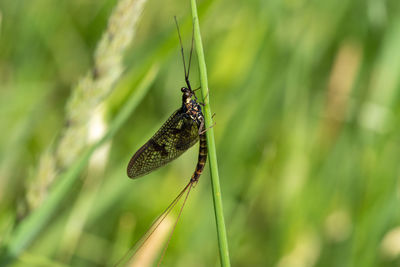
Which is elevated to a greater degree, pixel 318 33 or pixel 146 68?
pixel 318 33

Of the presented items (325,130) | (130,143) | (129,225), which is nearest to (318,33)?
(325,130)

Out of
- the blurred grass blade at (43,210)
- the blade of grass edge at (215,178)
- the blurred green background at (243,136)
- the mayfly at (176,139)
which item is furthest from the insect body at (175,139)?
the blade of grass edge at (215,178)

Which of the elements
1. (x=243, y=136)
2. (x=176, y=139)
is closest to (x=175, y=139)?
(x=176, y=139)

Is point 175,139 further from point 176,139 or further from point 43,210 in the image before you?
point 43,210

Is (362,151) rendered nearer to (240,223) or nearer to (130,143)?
(240,223)

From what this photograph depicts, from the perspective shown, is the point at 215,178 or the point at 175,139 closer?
the point at 215,178

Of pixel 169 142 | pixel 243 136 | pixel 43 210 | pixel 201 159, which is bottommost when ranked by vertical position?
pixel 43 210

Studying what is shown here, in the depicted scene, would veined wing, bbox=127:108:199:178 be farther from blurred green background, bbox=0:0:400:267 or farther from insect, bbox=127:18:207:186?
blurred green background, bbox=0:0:400:267
